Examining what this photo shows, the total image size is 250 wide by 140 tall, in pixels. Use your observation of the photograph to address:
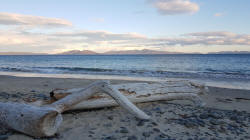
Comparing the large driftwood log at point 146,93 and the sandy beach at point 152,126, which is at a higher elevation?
the large driftwood log at point 146,93

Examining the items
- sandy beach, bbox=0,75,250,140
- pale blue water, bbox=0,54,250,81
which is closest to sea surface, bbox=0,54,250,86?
pale blue water, bbox=0,54,250,81

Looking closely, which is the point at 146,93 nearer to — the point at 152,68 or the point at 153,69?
the point at 153,69

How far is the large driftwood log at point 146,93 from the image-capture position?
15.4ft

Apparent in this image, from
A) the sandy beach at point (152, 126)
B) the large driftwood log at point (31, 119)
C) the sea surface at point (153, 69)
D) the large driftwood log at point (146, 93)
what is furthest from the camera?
the sea surface at point (153, 69)

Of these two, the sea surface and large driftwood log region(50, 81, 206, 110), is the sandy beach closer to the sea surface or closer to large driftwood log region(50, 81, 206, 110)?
large driftwood log region(50, 81, 206, 110)

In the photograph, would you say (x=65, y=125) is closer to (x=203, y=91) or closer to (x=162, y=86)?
(x=162, y=86)

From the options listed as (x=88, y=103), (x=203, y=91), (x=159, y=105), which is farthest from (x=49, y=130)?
(x=203, y=91)

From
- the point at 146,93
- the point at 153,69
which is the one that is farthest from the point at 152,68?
the point at 146,93

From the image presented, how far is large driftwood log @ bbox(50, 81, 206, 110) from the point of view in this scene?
4.68 meters

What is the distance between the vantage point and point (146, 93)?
529cm

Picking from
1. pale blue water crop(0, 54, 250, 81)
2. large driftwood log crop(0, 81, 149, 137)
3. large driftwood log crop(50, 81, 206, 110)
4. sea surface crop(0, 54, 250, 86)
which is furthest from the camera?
pale blue water crop(0, 54, 250, 81)

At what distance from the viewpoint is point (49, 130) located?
3049mm

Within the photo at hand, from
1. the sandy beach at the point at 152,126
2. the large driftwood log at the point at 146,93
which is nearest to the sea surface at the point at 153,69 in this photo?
the large driftwood log at the point at 146,93

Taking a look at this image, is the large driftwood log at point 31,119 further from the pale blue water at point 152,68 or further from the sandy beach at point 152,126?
the pale blue water at point 152,68
